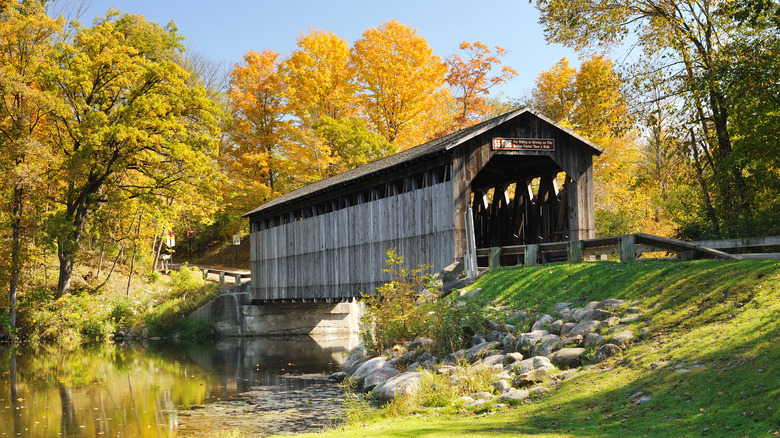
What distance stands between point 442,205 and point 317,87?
19.5 metres

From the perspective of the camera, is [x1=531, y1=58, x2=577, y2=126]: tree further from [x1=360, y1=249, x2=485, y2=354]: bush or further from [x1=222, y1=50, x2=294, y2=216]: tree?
[x1=360, y1=249, x2=485, y2=354]: bush

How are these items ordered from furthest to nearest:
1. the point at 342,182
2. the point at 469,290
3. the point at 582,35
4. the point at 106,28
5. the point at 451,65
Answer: the point at 451,65, the point at 106,28, the point at 342,182, the point at 582,35, the point at 469,290

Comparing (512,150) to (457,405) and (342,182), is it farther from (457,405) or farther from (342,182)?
(457,405)

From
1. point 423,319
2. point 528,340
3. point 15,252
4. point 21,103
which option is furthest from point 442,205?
point 15,252

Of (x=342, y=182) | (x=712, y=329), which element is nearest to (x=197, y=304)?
(x=342, y=182)

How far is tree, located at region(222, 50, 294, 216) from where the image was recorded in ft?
128

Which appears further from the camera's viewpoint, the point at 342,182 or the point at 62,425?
the point at 342,182

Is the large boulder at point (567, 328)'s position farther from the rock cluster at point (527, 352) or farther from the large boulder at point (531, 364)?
the large boulder at point (531, 364)

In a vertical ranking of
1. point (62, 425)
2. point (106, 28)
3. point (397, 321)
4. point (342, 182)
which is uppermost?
point (106, 28)

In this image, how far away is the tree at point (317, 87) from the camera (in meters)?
35.8

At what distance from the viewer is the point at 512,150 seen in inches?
→ 734

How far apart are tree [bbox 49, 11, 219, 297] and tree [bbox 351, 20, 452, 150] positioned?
9.83 meters

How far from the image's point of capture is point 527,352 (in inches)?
430

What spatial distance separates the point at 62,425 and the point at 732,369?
9.58 meters
